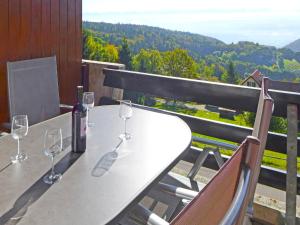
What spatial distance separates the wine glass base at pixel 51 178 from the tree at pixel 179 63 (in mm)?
9546

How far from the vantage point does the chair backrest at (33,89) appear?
2.56m

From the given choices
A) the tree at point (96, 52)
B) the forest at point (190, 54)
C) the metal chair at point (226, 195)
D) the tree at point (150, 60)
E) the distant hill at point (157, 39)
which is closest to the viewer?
the metal chair at point (226, 195)

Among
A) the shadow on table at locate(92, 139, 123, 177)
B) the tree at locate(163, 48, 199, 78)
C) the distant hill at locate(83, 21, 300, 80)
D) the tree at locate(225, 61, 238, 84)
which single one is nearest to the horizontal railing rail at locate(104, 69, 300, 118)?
the shadow on table at locate(92, 139, 123, 177)

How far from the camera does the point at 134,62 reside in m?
8.70

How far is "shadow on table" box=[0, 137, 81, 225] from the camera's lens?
3.70ft

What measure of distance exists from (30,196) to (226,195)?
2.40 ft

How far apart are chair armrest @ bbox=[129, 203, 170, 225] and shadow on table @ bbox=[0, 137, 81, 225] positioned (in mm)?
358

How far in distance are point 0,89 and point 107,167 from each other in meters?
1.88

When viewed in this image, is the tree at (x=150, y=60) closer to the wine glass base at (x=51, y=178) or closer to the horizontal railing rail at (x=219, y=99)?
the horizontal railing rail at (x=219, y=99)

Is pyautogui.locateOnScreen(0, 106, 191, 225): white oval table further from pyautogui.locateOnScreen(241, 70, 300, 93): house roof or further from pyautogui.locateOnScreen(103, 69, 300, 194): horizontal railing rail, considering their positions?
pyautogui.locateOnScreen(241, 70, 300, 93): house roof

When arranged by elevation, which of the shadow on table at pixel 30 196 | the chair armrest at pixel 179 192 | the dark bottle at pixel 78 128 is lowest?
the chair armrest at pixel 179 192

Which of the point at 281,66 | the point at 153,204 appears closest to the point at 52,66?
the point at 153,204

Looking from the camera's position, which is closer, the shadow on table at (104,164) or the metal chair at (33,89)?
the shadow on table at (104,164)

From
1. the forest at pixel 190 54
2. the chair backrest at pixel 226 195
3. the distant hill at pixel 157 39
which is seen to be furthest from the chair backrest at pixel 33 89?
the distant hill at pixel 157 39
